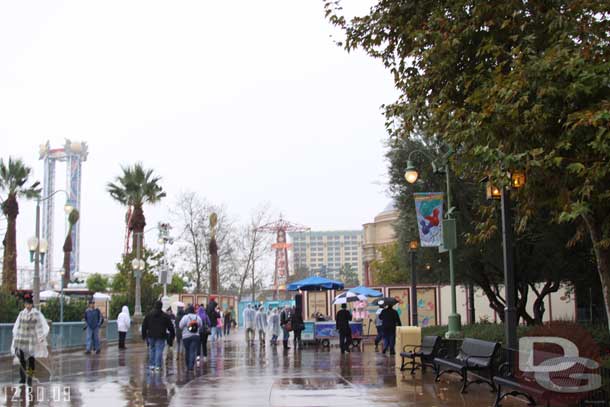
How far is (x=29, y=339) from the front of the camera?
600 inches

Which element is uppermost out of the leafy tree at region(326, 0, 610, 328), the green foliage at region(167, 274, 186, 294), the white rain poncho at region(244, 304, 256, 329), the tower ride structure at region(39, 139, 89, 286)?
the tower ride structure at region(39, 139, 89, 286)

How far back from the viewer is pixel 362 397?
13359mm

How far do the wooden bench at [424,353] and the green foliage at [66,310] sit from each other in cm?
2073

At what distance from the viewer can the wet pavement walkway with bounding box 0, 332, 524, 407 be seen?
42.4 feet

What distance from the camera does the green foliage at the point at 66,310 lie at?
35656 millimetres

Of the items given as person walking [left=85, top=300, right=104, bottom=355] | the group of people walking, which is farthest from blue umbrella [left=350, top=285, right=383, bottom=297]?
person walking [left=85, top=300, right=104, bottom=355]

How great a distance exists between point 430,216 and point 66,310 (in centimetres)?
2256

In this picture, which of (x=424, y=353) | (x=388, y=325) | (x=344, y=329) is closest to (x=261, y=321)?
(x=344, y=329)

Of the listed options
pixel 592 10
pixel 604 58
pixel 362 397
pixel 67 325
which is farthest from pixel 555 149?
pixel 67 325

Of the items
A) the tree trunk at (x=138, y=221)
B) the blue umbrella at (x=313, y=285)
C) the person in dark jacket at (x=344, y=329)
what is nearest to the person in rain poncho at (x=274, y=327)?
the blue umbrella at (x=313, y=285)

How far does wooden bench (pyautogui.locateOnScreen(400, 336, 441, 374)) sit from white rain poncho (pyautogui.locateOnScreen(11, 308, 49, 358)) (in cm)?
788

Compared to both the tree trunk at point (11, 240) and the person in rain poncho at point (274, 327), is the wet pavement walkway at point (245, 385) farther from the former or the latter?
the tree trunk at point (11, 240)

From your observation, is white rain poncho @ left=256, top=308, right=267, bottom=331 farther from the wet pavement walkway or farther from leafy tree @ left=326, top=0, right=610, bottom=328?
leafy tree @ left=326, top=0, right=610, bottom=328

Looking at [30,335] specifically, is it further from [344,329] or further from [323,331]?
[323,331]
